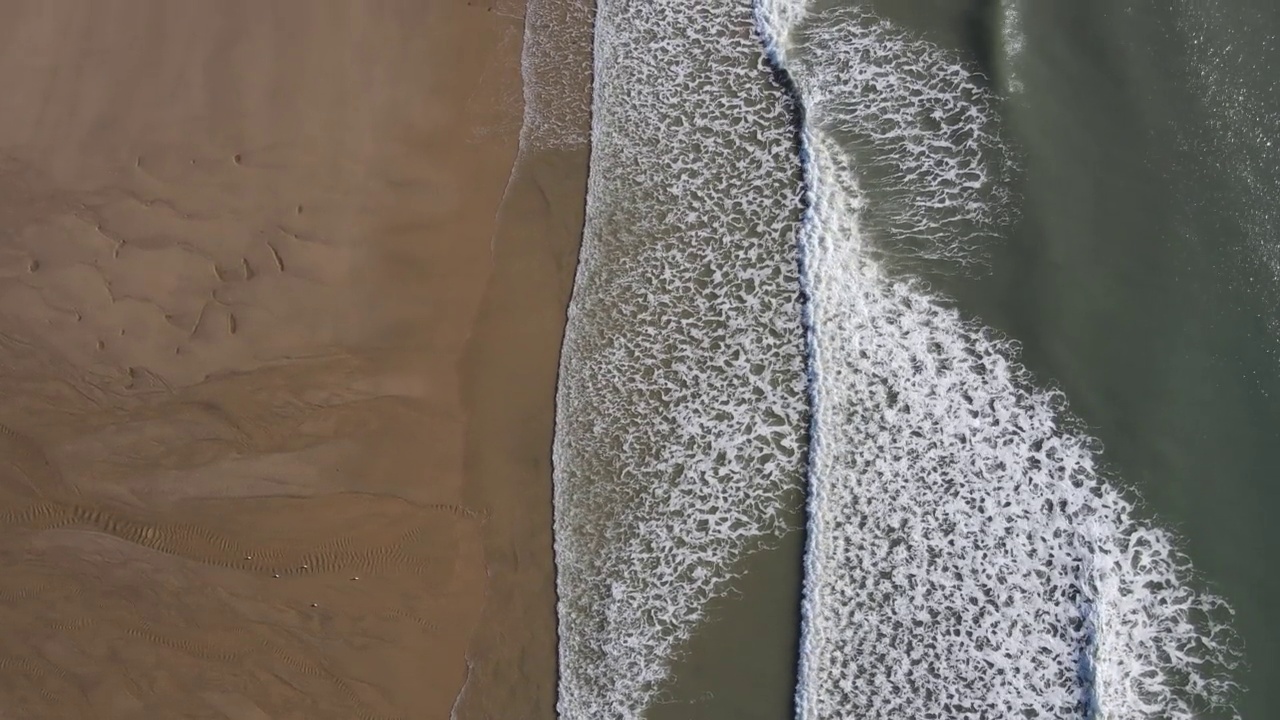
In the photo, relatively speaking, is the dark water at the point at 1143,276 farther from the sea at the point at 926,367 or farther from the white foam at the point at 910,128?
the white foam at the point at 910,128

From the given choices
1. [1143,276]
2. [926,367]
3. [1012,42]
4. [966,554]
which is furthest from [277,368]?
[1143,276]

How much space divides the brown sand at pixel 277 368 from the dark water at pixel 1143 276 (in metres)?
1.95

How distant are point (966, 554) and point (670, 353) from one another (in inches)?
95.9

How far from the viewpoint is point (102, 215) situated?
632cm

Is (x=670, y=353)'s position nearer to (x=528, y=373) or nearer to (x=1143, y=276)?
(x=528, y=373)

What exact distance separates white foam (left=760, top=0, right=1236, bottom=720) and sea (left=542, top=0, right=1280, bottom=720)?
20mm

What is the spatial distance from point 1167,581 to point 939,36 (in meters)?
4.25

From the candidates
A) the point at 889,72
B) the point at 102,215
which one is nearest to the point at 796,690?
the point at 889,72

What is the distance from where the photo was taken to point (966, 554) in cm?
538

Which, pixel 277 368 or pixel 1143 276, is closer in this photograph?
pixel 1143 276

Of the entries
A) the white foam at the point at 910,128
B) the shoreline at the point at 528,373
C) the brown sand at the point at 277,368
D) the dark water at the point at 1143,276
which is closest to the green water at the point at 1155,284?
the dark water at the point at 1143,276

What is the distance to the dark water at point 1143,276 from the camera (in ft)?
17.5

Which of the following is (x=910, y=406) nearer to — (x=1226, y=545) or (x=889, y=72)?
(x=1226, y=545)

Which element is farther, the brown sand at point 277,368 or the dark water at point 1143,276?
the brown sand at point 277,368
